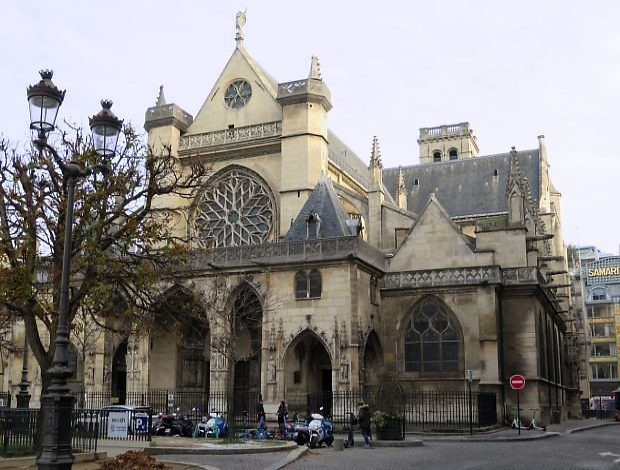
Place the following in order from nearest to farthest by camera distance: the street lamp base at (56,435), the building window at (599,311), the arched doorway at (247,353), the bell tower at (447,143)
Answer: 1. the street lamp base at (56,435)
2. the arched doorway at (247,353)
3. the building window at (599,311)
4. the bell tower at (447,143)

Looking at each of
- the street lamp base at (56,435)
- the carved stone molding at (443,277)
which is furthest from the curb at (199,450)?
the carved stone molding at (443,277)

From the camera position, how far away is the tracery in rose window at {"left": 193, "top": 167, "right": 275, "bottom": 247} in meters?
38.5

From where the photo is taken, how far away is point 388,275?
32688mm

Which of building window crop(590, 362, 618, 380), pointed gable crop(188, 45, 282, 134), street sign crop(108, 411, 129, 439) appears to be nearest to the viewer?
street sign crop(108, 411, 129, 439)

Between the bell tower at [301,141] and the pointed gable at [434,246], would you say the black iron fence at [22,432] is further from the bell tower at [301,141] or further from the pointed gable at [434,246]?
the bell tower at [301,141]

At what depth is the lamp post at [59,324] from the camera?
1017 cm

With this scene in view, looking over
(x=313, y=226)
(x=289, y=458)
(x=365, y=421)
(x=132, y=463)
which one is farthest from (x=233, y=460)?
(x=313, y=226)

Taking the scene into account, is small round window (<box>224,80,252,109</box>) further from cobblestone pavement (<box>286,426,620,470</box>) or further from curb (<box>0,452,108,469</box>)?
curb (<box>0,452,108,469</box>)

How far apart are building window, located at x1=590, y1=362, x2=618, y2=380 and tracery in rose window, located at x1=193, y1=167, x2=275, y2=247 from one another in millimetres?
47898

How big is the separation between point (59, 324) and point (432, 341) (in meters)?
22.7

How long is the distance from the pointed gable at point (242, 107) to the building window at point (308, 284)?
39.1 feet

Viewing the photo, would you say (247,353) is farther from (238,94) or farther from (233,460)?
(233,460)

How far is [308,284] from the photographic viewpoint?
30.1m

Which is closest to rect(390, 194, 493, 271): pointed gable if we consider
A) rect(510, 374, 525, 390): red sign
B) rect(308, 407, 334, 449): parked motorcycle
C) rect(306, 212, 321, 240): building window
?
rect(306, 212, 321, 240): building window
